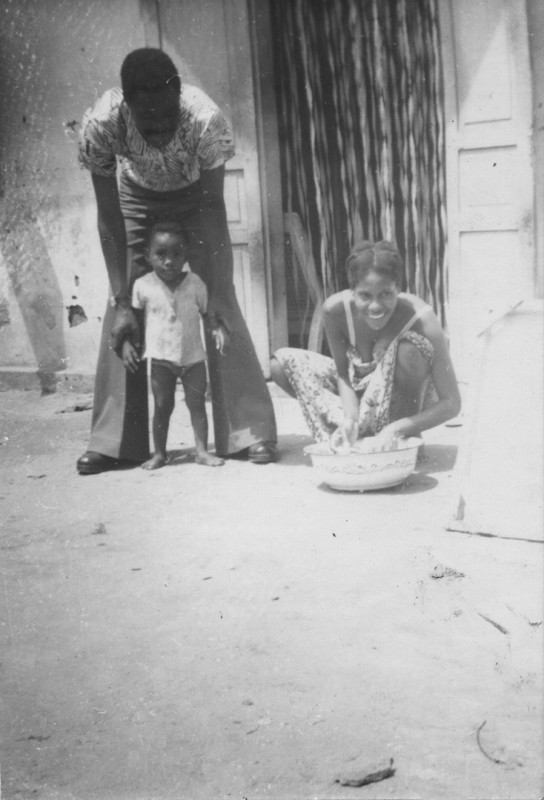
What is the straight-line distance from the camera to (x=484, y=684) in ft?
6.31

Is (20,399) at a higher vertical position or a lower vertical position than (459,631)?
higher

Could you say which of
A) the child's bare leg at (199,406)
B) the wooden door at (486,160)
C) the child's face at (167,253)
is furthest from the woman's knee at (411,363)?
the wooden door at (486,160)

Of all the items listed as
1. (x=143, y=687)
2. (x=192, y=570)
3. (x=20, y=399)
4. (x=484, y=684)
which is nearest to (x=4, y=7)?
(x=20, y=399)

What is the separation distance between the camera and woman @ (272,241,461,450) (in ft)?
11.1

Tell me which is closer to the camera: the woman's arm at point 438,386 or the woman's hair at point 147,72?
the woman's hair at point 147,72

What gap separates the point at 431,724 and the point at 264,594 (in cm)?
70

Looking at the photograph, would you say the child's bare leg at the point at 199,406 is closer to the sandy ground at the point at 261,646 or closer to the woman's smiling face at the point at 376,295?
the sandy ground at the point at 261,646

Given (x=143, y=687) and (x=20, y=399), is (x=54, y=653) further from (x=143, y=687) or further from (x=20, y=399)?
(x=20, y=399)

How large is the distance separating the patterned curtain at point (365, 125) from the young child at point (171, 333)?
1920mm

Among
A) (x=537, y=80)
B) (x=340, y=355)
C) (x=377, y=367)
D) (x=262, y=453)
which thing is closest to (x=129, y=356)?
(x=262, y=453)

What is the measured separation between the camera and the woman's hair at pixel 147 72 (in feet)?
10.2

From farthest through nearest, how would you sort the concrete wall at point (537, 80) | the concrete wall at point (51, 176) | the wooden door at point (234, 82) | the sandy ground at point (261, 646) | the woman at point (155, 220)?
the wooden door at point (234, 82), the concrete wall at point (537, 80), the woman at point (155, 220), the concrete wall at point (51, 176), the sandy ground at point (261, 646)

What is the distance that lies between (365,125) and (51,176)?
6.36ft

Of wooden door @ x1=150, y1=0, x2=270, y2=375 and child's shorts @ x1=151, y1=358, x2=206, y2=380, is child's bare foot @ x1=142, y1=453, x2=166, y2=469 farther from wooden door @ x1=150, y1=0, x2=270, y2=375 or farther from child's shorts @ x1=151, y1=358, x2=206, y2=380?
wooden door @ x1=150, y1=0, x2=270, y2=375
